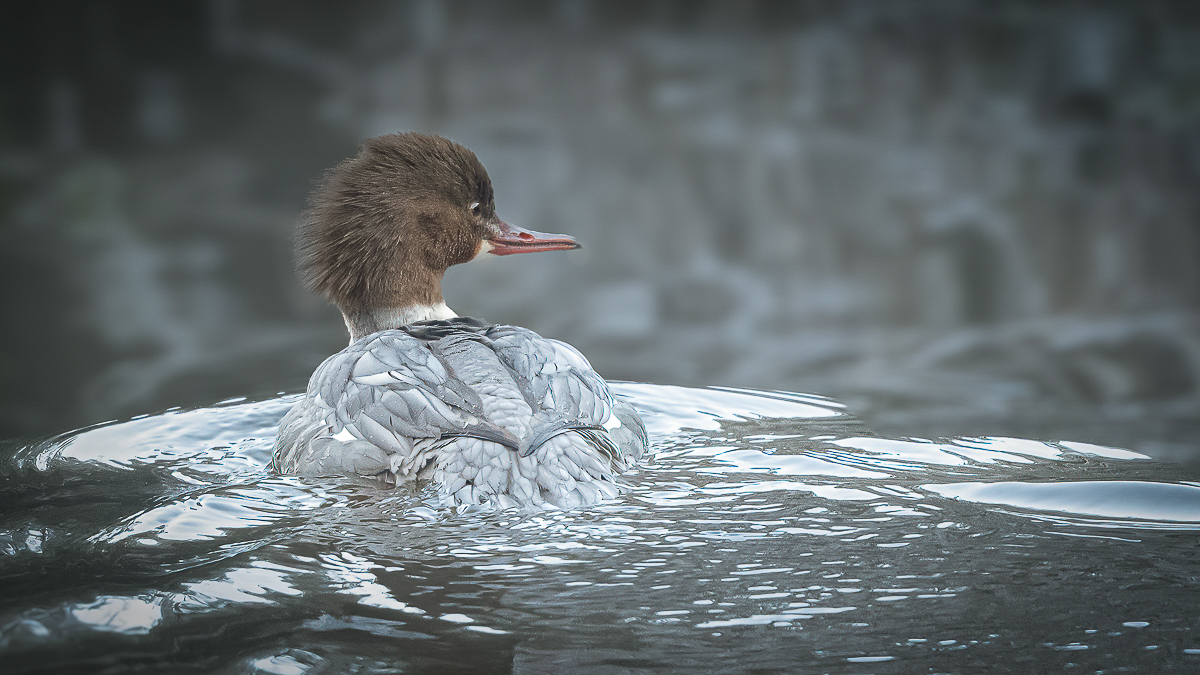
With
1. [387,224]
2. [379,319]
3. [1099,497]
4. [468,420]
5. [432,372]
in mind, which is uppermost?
[387,224]

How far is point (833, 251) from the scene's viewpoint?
6.79 m

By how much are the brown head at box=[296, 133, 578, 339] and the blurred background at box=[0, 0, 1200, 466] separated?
190 centimetres

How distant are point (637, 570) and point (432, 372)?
82 centimetres

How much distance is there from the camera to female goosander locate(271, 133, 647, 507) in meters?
2.31

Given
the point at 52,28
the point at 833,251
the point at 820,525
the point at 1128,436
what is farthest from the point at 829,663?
the point at 52,28

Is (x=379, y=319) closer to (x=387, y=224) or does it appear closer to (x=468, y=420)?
(x=387, y=224)

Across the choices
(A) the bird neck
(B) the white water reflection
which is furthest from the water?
(A) the bird neck

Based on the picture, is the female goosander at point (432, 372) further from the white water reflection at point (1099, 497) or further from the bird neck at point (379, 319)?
the white water reflection at point (1099, 497)

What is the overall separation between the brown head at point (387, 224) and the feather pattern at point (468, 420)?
1.34 feet

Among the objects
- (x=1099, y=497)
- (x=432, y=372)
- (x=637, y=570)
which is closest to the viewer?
(x=637, y=570)

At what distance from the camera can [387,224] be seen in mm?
3076

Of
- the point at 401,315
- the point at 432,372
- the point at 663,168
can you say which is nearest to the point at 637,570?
the point at 432,372

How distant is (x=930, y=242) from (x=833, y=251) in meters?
0.61

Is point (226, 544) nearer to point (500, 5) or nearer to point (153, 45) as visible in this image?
point (153, 45)
